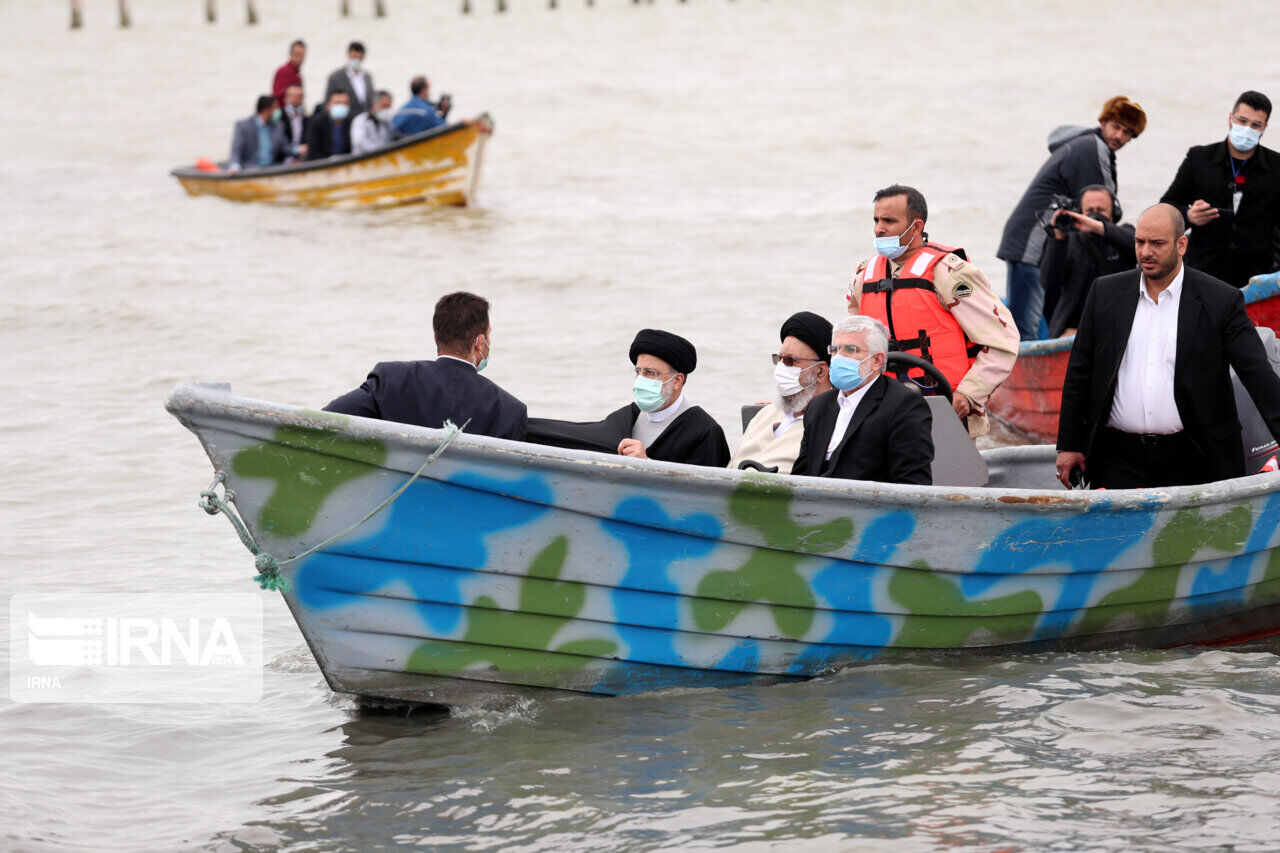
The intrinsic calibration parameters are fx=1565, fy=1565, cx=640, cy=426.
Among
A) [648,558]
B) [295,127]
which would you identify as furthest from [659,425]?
[295,127]

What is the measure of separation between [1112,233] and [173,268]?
1310cm

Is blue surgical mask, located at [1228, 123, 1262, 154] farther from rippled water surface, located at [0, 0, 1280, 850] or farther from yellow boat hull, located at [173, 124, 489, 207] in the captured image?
yellow boat hull, located at [173, 124, 489, 207]

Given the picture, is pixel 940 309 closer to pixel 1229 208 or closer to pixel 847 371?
pixel 847 371

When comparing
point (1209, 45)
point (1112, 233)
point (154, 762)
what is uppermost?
point (1209, 45)

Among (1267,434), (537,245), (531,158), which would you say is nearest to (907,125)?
(531,158)

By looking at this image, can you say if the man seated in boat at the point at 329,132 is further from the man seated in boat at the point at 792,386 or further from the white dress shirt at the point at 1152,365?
the white dress shirt at the point at 1152,365

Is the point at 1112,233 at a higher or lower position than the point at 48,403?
higher

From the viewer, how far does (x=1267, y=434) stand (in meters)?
6.38

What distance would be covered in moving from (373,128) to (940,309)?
51.1ft

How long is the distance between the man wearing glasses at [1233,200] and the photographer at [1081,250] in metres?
0.38

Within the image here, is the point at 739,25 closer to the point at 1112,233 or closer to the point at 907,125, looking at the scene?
the point at 907,125

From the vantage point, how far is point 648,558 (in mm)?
5398

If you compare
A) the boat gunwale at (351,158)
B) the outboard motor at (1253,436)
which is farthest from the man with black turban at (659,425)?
the boat gunwale at (351,158)

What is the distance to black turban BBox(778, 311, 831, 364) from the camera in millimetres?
5949
